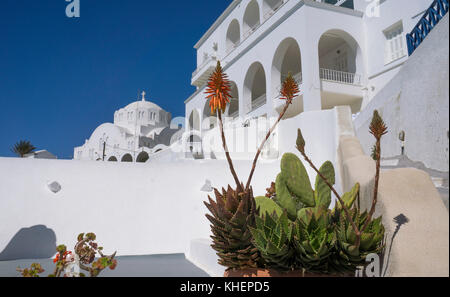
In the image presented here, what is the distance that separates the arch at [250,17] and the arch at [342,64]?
16.2 ft

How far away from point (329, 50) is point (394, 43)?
369cm

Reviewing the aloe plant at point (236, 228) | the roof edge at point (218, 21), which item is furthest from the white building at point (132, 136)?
the aloe plant at point (236, 228)

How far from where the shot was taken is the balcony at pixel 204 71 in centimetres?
2067

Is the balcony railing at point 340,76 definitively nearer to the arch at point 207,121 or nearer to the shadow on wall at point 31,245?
the arch at point 207,121

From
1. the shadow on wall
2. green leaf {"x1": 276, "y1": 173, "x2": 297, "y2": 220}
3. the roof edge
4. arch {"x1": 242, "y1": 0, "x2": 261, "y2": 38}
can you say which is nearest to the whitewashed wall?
the shadow on wall

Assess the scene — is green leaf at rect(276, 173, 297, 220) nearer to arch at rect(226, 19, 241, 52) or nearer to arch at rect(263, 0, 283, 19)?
arch at rect(263, 0, 283, 19)

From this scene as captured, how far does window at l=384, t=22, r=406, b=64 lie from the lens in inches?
466

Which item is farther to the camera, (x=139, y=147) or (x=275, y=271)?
(x=139, y=147)

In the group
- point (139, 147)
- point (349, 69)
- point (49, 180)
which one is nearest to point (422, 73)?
point (49, 180)

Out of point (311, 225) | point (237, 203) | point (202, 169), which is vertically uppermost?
point (202, 169)

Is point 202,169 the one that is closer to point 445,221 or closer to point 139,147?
point 445,221

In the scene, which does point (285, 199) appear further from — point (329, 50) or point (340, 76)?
point (329, 50)
